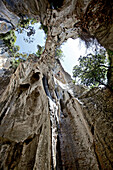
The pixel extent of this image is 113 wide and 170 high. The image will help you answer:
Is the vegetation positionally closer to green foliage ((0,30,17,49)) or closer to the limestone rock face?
green foliage ((0,30,17,49))

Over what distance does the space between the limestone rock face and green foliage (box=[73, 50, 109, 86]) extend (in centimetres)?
99

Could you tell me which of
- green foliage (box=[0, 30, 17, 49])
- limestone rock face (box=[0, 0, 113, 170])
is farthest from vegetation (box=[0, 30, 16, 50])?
limestone rock face (box=[0, 0, 113, 170])

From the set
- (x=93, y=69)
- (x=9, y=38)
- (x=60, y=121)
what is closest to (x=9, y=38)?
(x=9, y=38)

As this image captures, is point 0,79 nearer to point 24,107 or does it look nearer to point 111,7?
point 24,107

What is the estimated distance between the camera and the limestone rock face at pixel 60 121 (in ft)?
7.45

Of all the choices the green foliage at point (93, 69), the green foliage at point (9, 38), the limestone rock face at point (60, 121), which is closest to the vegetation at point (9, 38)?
the green foliage at point (9, 38)

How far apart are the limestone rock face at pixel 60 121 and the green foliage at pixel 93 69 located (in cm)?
99

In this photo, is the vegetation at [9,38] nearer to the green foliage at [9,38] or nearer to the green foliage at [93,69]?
the green foliage at [9,38]

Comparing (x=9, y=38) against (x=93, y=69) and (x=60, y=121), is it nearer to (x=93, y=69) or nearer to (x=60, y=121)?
(x=93, y=69)

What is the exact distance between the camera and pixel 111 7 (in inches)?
180

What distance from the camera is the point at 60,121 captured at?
12.0 feet

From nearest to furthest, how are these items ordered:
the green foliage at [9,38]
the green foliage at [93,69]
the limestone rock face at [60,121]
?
the limestone rock face at [60,121]
the green foliage at [93,69]
the green foliage at [9,38]

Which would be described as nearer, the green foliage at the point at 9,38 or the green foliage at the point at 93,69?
the green foliage at the point at 93,69

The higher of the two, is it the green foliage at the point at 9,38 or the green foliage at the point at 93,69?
the green foliage at the point at 9,38
